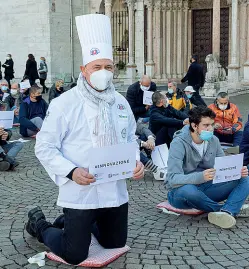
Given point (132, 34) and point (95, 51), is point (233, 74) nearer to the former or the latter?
point (132, 34)

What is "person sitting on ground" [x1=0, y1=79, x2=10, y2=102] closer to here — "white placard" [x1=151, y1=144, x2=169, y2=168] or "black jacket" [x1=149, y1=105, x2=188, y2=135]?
"black jacket" [x1=149, y1=105, x2=188, y2=135]

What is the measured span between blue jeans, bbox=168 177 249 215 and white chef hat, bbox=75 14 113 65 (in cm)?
195

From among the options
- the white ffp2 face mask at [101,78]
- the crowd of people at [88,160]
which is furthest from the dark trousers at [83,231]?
the white ffp2 face mask at [101,78]

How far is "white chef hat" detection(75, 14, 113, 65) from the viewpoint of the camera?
173 inches

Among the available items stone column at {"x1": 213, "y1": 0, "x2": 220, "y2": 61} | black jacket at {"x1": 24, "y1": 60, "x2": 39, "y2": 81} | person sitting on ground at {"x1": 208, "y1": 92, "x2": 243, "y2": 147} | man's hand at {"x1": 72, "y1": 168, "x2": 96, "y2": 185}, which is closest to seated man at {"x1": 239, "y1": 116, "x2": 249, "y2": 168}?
person sitting on ground at {"x1": 208, "y1": 92, "x2": 243, "y2": 147}

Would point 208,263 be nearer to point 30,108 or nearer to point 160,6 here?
point 30,108

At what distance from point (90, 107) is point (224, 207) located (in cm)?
209

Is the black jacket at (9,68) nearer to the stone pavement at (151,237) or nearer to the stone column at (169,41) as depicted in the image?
the stone column at (169,41)

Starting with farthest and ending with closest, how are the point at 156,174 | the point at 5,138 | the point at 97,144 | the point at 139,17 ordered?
the point at 139,17
the point at 5,138
the point at 156,174
the point at 97,144

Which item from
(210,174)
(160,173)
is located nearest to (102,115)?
(210,174)

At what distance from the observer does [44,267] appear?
4.68 metres

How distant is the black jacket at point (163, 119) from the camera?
29.3 ft

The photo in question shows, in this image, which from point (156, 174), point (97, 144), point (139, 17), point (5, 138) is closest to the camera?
point (97, 144)

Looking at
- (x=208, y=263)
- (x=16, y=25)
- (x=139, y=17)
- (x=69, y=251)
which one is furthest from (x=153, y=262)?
(x=16, y=25)
